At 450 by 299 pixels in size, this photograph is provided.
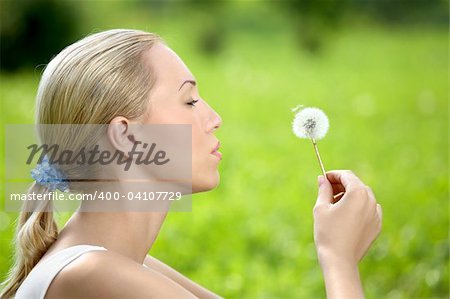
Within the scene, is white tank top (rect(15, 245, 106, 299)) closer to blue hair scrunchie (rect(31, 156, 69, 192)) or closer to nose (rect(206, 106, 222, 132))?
blue hair scrunchie (rect(31, 156, 69, 192))

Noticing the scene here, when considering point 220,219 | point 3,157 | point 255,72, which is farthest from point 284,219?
point 255,72

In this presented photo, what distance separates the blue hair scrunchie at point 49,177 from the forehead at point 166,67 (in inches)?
9.3

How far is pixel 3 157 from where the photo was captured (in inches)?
191

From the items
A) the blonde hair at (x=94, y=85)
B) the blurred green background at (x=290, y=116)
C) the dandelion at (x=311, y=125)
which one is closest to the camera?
the blonde hair at (x=94, y=85)

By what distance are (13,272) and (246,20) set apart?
309 inches

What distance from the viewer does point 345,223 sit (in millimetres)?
1178

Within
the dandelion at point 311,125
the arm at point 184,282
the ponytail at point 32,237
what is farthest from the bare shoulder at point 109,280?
the dandelion at point 311,125

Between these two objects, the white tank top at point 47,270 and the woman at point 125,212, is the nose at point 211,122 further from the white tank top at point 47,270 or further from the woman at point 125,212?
the white tank top at point 47,270

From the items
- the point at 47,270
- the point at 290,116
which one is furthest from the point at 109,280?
the point at 290,116

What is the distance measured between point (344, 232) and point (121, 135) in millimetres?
388

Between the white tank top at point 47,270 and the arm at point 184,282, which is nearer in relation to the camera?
the white tank top at point 47,270

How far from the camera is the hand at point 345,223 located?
1168 mm

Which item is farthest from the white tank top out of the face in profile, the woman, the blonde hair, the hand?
the hand

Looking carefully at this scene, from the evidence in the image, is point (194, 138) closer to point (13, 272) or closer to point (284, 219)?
point (13, 272)
